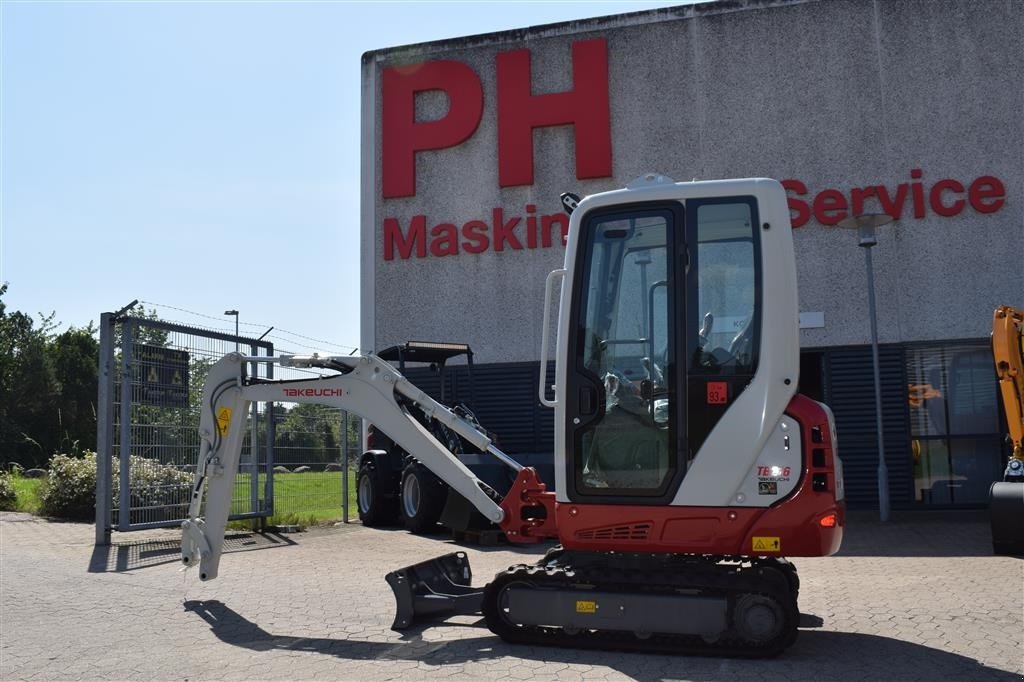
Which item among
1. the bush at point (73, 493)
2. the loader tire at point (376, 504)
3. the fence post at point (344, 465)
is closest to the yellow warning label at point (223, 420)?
the loader tire at point (376, 504)

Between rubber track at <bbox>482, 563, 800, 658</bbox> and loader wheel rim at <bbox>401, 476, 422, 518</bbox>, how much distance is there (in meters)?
7.21

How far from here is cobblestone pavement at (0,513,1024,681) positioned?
591 centimetres

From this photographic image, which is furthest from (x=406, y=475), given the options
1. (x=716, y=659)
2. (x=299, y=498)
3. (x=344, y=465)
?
(x=716, y=659)

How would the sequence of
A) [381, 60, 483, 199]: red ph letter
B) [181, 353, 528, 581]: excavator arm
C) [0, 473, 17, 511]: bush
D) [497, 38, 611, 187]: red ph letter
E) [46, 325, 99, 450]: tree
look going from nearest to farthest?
[181, 353, 528, 581]: excavator arm < [0, 473, 17, 511]: bush < [497, 38, 611, 187]: red ph letter < [381, 60, 483, 199]: red ph letter < [46, 325, 99, 450]: tree

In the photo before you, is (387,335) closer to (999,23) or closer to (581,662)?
(999,23)

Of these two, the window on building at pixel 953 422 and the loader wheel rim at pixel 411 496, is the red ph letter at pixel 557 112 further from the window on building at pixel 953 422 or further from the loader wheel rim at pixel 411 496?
the window on building at pixel 953 422

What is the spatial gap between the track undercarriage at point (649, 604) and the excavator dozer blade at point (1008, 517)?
543 centimetres

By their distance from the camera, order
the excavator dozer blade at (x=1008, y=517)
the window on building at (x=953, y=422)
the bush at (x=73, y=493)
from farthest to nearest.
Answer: the window on building at (x=953, y=422) → the bush at (x=73, y=493) → the excavator dozer blade at (x=1008, y=517)

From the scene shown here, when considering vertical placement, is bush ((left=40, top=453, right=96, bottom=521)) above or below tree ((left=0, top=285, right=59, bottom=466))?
below

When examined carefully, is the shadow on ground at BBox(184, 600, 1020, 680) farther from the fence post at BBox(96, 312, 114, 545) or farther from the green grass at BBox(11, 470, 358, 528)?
the green grass at BBox(11, 470, 358, 528)

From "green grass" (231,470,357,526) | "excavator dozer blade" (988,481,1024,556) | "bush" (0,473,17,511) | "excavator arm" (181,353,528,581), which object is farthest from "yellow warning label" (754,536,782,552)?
"bush" (0,473,17,511)

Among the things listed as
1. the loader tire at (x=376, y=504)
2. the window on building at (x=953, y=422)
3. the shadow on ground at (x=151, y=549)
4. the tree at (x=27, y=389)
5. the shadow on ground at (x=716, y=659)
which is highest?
the tree at (x=27, y=389)

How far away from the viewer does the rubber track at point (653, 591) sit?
19.6 ft

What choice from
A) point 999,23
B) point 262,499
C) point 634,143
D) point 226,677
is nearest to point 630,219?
point 226,677
